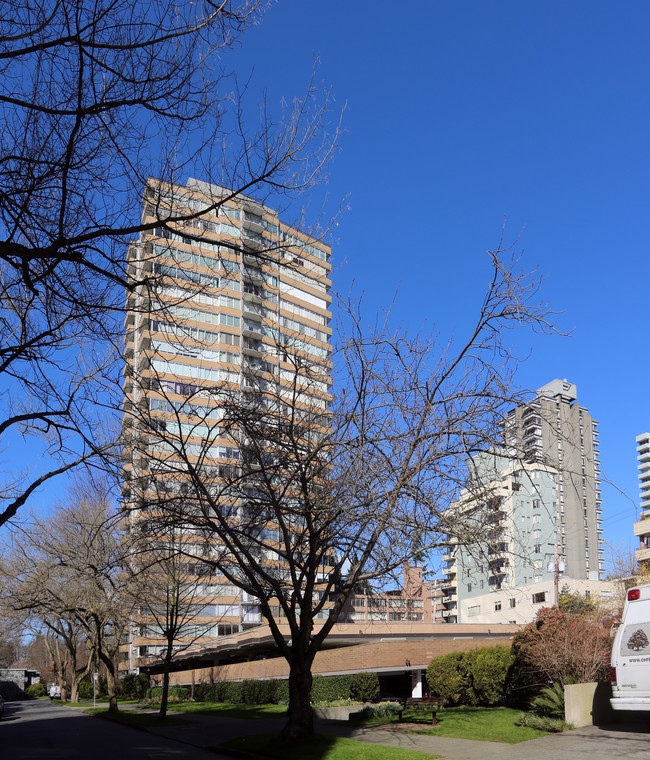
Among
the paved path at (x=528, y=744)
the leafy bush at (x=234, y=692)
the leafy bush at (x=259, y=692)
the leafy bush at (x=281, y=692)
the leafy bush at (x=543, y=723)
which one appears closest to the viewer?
the paved path at (x=528, y=744)

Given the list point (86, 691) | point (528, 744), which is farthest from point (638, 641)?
point (86, 691)

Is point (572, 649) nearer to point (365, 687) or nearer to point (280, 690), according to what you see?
point (365, 687)

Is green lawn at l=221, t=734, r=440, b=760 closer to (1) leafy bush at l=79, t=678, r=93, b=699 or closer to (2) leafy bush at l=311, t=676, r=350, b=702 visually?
(2) leafy bush at l=311, t=676, r=350, b=702

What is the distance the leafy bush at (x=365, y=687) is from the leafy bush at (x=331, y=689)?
366mm

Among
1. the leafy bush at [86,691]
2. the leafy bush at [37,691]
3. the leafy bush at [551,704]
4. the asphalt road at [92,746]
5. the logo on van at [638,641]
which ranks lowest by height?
the leafy bush at [37,691]

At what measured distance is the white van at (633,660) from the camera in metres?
11.8

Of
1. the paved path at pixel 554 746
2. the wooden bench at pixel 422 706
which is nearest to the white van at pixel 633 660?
the paved path at pixel 554 746

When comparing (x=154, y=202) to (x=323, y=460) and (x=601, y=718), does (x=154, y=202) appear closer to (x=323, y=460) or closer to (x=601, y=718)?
(x=323, y=460)

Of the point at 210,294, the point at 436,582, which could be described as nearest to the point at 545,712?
the point at 436,582

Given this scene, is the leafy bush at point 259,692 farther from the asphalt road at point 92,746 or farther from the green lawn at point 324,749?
the green lawn at point 324,749

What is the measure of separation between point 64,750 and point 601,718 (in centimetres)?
1210

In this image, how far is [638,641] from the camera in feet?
39.6

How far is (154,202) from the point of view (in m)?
8.02

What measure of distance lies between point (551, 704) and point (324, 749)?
4.64 meters
